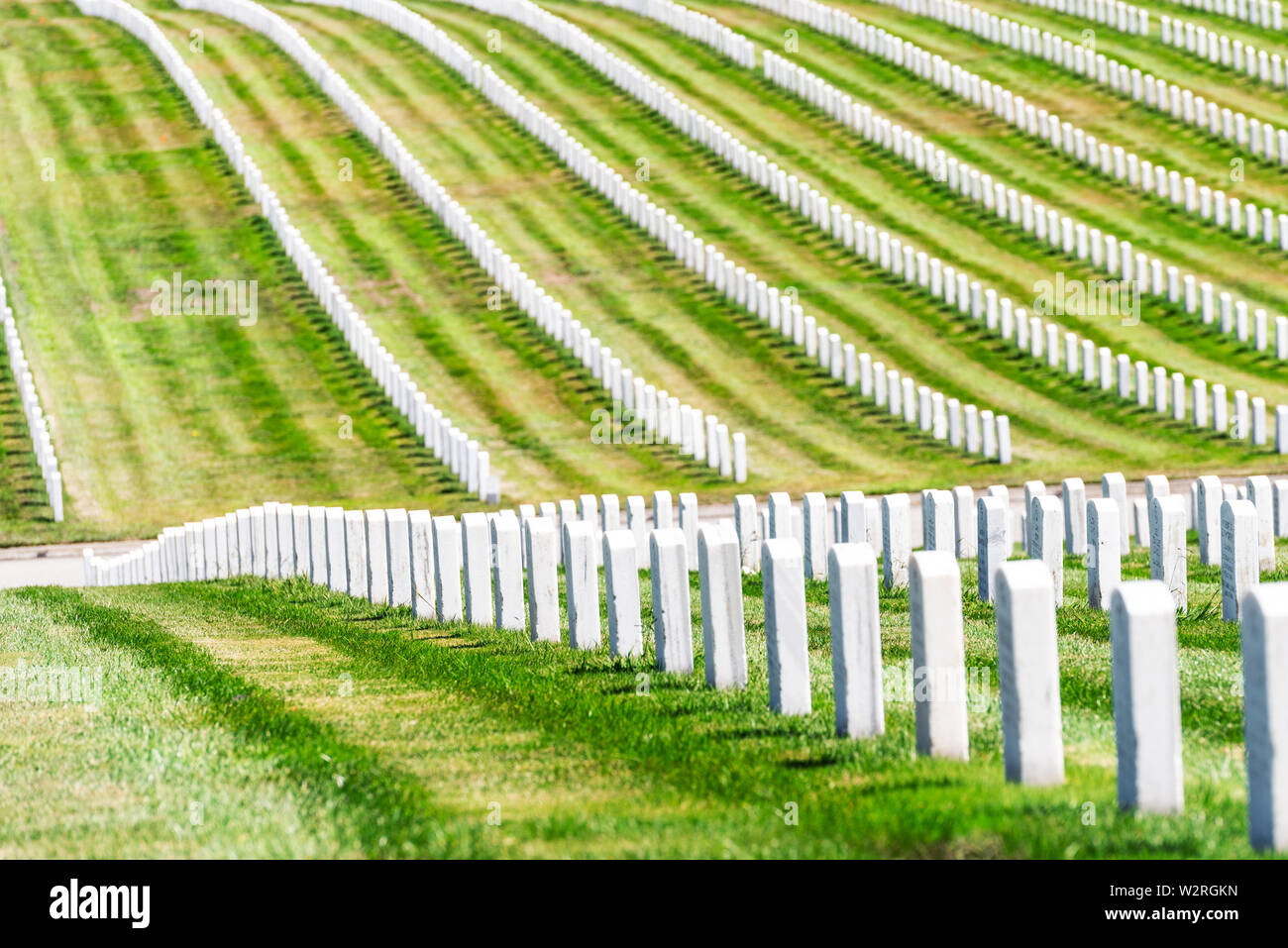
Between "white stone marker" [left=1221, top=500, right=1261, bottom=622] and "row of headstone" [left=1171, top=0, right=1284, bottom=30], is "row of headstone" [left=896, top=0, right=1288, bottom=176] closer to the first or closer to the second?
"row of headstone" [left=1171, top=0, right=1284, bottom=30]

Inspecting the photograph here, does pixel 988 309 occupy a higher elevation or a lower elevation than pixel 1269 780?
lower

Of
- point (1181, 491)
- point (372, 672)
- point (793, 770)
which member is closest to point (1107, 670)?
point (793, 770)

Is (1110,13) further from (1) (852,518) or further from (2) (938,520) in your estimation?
(2) (938,520)

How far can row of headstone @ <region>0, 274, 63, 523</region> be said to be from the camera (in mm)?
27234

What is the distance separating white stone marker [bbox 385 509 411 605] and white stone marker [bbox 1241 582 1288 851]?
29.3 ft

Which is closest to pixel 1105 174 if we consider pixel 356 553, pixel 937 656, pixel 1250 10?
pixel 1250 10

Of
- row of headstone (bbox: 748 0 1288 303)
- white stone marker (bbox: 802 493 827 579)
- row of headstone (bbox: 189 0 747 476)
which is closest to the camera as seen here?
white stone marker (bbox: 802 493 827 579)

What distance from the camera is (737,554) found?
9.44 meters

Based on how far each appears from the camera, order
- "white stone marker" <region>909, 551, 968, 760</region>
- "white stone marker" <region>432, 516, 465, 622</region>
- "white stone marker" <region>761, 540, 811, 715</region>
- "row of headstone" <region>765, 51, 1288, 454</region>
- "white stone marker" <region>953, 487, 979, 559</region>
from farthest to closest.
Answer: "row of headstone" <region>765, 51, 1288, 454</region>
"white stone marker" <region>953, 487, 979, 559</region>
"white stone marker" <region>432, 516, 465, 622</region>
"white stone marker" <region>761, 540, 811, 715</region>
"white stone marker" <region>909, 551, 968, 760</region>

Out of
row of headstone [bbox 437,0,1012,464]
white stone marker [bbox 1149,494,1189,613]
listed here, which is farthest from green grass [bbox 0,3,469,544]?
white stone marker [bbox 1149,494,1189,613]

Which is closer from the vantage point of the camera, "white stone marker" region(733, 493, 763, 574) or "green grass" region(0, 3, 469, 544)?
"white stone marker" region(733, 493, 763, 574)

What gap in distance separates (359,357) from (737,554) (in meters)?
25.1

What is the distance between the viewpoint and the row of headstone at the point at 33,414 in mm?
27234
